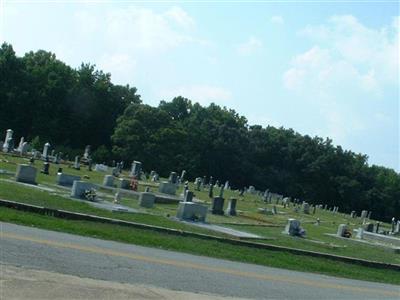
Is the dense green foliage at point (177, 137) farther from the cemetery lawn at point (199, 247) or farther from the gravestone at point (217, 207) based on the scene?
the cemetery lawn at point (199, 247)

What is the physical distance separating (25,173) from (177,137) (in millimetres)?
57175

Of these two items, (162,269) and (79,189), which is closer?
(162,269)

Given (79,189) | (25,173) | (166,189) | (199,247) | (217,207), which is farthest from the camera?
(166,189)

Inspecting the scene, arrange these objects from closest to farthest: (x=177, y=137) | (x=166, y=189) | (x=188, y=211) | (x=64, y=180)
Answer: (x=188, y=211) → (x=64, y=180) → (x=166, y=189) → (x=177, y=137)

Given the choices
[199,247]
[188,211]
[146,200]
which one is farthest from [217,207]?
[199,247]

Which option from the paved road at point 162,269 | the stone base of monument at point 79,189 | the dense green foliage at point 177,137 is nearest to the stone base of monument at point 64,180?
the stone base of monument at point 79,189

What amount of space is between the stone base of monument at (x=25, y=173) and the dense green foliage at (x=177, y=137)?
169 ft

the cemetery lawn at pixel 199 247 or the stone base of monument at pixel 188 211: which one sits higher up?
the stone base of monument at pixel 188 211

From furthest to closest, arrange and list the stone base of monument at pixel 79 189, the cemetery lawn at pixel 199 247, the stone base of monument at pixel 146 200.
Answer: the stone base of monument at pixel 146 200, the stone base of monument at pixel 79 189, the cemetery lawn at pixel 199 247

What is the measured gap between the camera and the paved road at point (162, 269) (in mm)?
10328

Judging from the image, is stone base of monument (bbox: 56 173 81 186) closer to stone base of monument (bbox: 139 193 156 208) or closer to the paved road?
stone base of monument (bbox: 139 193 156 208)

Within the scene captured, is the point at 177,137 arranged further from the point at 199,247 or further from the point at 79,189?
the point at 199,247

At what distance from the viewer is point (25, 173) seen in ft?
84.8

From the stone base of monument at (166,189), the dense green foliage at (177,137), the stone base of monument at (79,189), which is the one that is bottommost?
the stone base of monument at (79,189)
